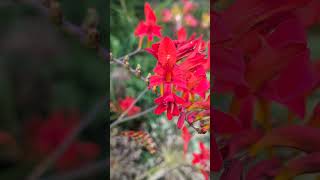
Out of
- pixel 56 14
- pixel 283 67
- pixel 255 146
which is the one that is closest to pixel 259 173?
pixel 255 146

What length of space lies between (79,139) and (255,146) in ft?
1.00

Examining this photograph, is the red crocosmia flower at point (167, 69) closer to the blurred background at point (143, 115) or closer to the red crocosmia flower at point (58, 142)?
the blurred background at point (143, 115)

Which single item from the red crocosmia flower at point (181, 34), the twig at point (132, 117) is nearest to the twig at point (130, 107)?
the twig at point (132, 117)

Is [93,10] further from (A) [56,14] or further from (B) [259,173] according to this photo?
(B) [259,173]

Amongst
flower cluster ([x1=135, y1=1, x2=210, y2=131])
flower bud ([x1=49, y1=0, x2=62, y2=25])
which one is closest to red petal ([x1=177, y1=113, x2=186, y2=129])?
flower cluster ([x1=135, y1=1, x2=210, y2=131])

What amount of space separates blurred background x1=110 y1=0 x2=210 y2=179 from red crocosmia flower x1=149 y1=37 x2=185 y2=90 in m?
0.02

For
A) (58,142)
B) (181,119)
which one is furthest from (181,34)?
(58,142)

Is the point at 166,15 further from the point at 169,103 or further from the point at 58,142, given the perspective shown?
the point at 58,142

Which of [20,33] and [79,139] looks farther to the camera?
[79,139]

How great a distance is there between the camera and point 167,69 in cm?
79

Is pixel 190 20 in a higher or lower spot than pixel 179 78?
higher

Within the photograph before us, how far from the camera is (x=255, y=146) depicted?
815 mm

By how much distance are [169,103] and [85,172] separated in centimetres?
19

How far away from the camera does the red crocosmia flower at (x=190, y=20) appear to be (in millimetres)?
838
